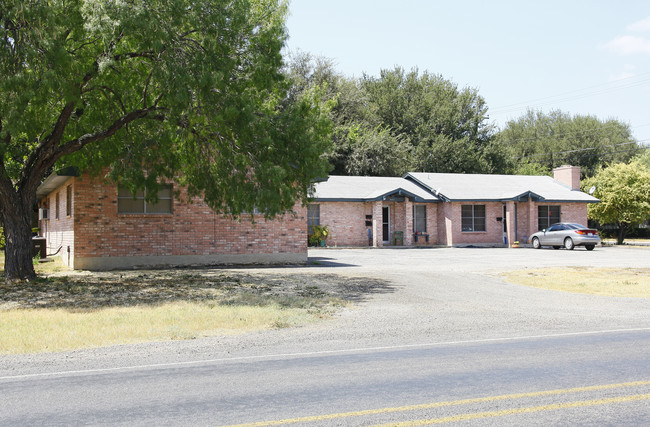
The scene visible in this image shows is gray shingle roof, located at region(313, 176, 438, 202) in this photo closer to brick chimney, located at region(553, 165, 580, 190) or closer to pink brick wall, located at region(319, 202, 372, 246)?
pink brick wall, located at region(319, 202, 372, 246)

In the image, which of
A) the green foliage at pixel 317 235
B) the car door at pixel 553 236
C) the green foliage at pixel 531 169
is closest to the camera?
the green foliage at pixel 317 235

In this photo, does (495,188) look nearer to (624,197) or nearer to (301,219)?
(624,197)

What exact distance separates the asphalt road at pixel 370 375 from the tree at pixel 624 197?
36893 millimetres

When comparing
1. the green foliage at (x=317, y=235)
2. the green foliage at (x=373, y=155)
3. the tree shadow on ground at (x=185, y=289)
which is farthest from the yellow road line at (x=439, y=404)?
the green foliage at (x=373, y=155)

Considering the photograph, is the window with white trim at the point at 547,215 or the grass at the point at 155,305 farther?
the window with white trim at the point at 547,215

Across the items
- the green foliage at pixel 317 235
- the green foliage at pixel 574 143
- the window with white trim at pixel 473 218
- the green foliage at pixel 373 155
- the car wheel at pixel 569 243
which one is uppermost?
the green foliage at pixel 574 143

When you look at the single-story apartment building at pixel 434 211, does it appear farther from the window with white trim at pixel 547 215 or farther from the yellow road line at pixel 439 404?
the yellow road line at pixel 439 404

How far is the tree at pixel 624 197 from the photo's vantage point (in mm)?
43375

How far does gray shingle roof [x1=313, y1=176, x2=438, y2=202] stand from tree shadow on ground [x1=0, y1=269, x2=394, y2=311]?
16.6 m

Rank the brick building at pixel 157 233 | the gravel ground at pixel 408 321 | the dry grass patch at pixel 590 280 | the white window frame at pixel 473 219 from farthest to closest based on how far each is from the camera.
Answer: the white window frame at pixel 473 219, the brick building at pixel 157 233, the dry grass patch at pixel 590 280, the gravel ground at pixel 408 321

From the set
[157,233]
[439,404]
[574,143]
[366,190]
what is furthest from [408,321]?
[574,143]

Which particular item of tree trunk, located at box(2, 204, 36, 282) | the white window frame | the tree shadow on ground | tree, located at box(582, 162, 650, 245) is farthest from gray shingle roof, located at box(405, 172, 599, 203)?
tree trunk, located at box(2, 204, 36, 282)

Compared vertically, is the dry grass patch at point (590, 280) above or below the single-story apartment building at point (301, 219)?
below

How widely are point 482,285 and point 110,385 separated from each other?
11719 millimetres
